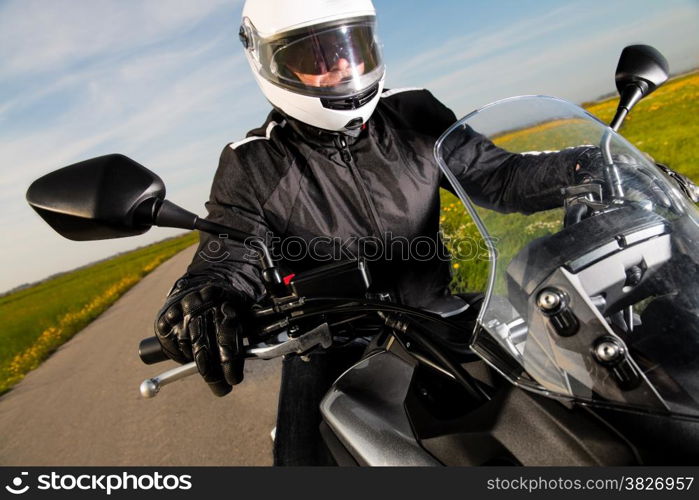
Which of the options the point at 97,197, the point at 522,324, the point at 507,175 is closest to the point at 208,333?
the point at 97,197

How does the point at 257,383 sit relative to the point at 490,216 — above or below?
below

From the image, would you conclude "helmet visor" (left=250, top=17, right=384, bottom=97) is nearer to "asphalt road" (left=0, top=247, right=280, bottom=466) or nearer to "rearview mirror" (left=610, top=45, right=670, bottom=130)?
"rearview mirror" (left=610, top=45, right=670, bottom=130)

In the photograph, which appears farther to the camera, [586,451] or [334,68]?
[334,68]

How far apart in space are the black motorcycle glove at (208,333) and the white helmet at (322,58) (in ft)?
3.31

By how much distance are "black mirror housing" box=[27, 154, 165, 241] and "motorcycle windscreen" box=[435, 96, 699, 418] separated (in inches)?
26.9

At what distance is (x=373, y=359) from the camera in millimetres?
1304

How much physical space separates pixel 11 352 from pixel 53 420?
709cm

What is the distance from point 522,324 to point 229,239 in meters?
1.06

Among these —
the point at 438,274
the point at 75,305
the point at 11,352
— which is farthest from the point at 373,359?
the point at 75,305

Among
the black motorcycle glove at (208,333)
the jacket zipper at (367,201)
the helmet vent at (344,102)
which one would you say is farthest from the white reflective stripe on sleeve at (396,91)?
the black motorcycle glove at (208,333)

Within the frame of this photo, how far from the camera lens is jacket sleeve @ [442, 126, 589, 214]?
124 centimetres

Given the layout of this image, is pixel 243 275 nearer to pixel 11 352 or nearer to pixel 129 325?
pixel 129 325

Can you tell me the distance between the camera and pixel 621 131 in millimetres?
4793

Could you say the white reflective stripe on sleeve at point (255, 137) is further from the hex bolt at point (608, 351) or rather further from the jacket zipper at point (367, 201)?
the hex bolt at point (608, 351)
